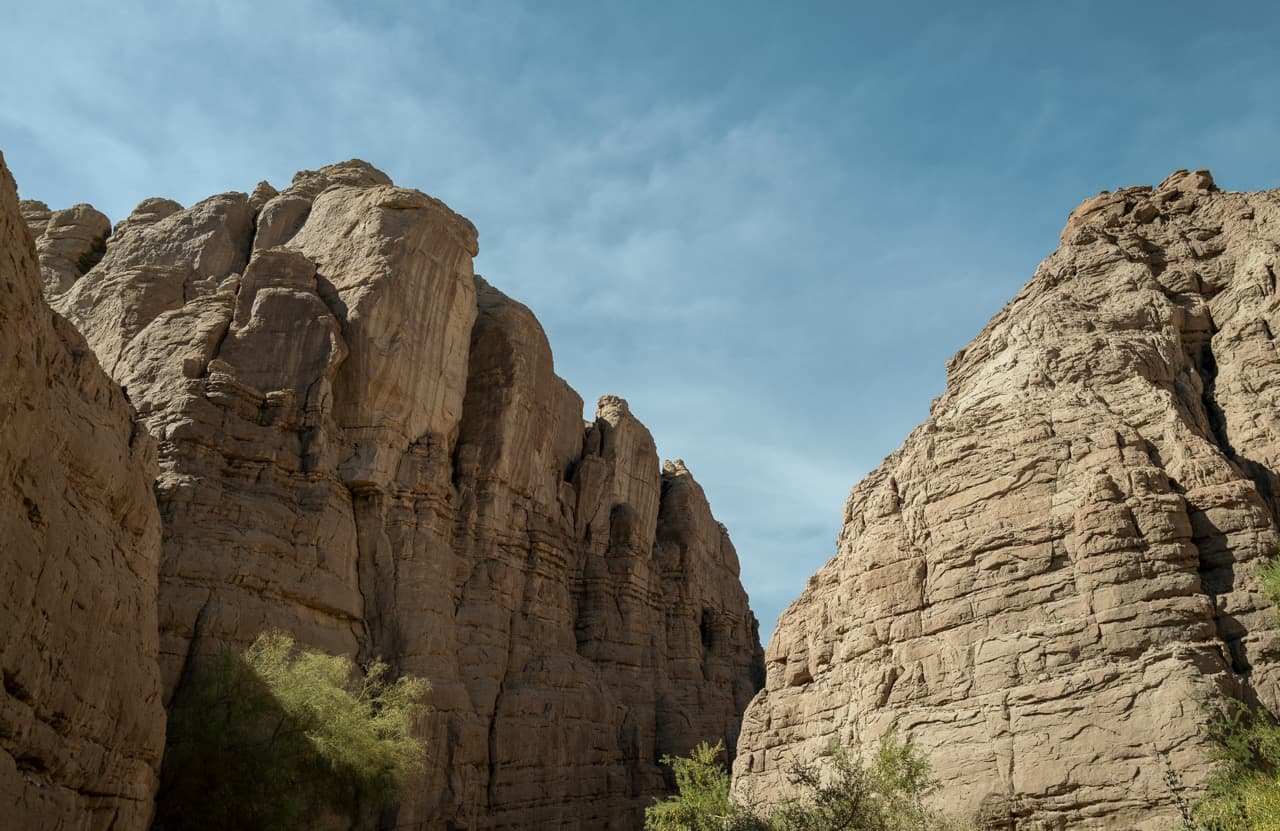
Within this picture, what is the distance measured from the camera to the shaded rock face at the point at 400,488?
34031 millimetres

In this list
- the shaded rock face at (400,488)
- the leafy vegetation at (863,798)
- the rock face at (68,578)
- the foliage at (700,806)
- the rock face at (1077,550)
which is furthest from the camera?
the shaded rock face at (400,488)

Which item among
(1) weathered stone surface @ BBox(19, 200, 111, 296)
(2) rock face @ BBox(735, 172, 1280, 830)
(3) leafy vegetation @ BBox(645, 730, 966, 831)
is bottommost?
(3) leafy vegetation @ BBox(645, 730, 966, 831)

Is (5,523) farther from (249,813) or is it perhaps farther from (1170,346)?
(1170,346)

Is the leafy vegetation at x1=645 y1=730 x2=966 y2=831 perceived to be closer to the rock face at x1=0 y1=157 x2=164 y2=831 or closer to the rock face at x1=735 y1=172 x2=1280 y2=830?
the rock face at x1=735 y1=172 x2=1280 y2=830

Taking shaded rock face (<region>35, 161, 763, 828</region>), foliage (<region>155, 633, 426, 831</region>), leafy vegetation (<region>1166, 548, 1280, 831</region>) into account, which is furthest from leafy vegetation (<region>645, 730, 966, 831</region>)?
shaded rock face (<region>35, 161, 763, 828</region>)

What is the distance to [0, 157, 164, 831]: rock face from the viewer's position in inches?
636

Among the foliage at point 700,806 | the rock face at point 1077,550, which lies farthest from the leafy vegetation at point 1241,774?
the foliage at point 700,806

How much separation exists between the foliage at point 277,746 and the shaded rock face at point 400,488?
2023 mm

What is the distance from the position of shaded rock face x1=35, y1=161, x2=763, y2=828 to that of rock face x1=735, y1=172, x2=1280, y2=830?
37.5ft

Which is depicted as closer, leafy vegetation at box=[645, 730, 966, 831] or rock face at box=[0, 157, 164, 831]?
rock face at box=[0, 157, 164, 831]

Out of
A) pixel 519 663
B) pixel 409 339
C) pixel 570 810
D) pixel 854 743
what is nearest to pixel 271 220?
pixel 409 339

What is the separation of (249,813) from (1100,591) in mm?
20361

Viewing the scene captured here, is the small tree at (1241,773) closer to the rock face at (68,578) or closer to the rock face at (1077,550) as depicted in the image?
the rock face at (1077,550)

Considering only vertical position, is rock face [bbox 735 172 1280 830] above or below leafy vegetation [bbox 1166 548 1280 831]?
above
